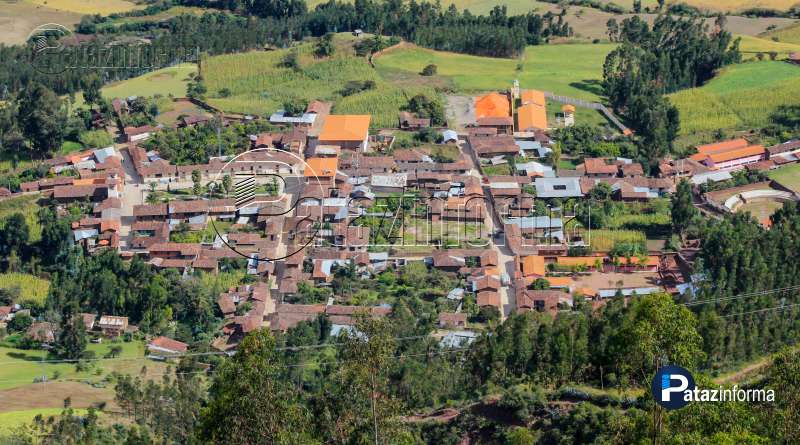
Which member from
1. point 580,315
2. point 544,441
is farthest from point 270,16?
point 544,441

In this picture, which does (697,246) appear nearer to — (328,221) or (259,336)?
(328,221)

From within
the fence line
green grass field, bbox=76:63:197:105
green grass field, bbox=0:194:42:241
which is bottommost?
green grass field, bbox=0:194:42:241

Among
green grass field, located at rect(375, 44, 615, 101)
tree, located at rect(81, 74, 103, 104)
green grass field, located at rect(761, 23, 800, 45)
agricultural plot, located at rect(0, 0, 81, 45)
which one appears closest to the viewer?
tree, located at rect(81, 74, 103, 104)

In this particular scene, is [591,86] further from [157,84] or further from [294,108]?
[157,84]

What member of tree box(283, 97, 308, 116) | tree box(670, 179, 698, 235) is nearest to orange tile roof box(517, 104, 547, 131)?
tree box(283, 97, 308, 116)

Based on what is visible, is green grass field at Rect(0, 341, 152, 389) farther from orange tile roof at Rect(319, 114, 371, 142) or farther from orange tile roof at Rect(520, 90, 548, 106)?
orange tile roof at Rect(520, 90, 548, 106)

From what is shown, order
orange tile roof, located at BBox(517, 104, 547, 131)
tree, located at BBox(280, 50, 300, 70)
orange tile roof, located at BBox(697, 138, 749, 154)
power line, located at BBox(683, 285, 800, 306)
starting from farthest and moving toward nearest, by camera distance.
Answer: tree, located at BBox(280, 50, 300, 70)
orange tile roof, located at BBox(517, 104, 547, 131)
orange tile roof, located at BBox(697, 138, 749, 154)
power line, located at BBox(683, 285, 800, 306)
